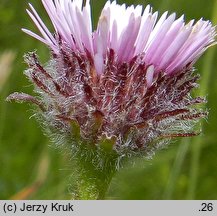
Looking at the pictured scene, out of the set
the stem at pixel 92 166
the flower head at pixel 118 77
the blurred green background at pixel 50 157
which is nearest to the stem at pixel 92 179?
the stem at pixel 92 166

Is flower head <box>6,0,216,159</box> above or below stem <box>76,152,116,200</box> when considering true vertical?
above

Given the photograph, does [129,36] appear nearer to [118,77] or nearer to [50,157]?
[118,77]

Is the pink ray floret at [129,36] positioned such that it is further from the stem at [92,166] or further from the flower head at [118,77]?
the stem at [92,166]

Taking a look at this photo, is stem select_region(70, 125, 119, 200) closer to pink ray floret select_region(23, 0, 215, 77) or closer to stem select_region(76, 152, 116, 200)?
stem select_region(76, 152, 116, 200)

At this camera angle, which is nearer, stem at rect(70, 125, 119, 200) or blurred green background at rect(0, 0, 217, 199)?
stem at rect(70, 125, 119, 200)

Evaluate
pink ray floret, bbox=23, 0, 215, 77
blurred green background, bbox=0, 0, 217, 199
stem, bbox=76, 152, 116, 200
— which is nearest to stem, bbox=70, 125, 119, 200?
stem, bbox=76, 152, 116, 200
